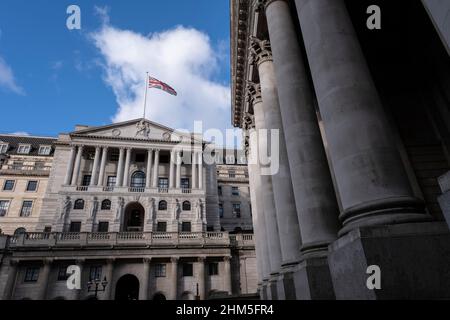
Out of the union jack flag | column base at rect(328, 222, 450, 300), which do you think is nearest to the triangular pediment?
the union jack flag

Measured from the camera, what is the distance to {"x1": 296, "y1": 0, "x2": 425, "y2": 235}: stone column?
5043 millimetres

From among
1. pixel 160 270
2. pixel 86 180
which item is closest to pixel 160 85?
pixel 86 180

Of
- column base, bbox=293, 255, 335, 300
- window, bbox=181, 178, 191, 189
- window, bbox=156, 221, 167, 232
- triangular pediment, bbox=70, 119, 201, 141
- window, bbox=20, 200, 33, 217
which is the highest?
triangular pediment, bbox=70, 119, 201, 141

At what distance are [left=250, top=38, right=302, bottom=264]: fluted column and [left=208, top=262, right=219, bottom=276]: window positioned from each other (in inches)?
1236

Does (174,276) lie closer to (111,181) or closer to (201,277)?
(201,277)

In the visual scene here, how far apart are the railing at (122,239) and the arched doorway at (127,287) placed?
5260 mm

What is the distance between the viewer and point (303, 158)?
905 cm

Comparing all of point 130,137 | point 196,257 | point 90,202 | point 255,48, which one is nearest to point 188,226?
point 196,257

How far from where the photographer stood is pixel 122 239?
3928cm

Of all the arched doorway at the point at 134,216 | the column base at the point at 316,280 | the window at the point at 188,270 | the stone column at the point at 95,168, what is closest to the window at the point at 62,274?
the arched doorway at the point at 134,216

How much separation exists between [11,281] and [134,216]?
1933cm

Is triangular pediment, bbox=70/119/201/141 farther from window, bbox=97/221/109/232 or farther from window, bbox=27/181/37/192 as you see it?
window, bbox=27/181/37/192

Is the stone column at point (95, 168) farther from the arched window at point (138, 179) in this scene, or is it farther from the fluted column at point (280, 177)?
the fluted column at point (280, 177)

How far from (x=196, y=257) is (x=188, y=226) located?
8728 mm
